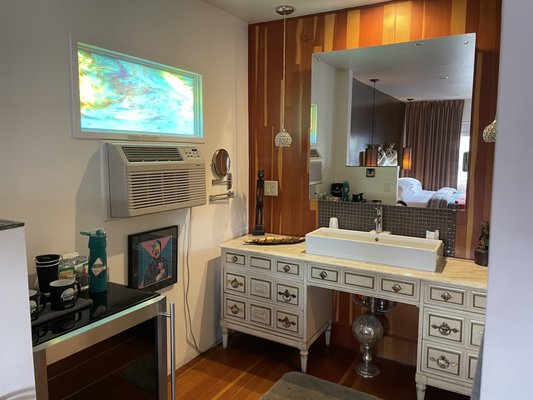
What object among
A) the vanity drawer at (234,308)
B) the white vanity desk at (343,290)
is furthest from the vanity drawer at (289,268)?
the vanity drawer at (234,308)

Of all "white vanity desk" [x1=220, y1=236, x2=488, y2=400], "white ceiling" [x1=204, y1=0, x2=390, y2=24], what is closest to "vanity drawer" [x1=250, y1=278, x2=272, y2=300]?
"white vanity desk" [x1=220, y1=236, x2=488, y2=400]

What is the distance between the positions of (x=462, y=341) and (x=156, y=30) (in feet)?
8.04

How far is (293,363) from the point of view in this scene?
279 centimetres

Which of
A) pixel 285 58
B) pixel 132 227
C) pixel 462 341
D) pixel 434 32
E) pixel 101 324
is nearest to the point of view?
pixel 101 324

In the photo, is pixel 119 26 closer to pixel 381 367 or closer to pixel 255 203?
pixel 255 203

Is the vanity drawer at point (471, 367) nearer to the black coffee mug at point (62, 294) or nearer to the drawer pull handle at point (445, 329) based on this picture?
the drawer pull handle at point (445, 329)

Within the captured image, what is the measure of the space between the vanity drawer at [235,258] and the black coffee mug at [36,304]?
1357mm

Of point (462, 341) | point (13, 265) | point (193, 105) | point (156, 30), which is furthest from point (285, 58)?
point (13, 265)

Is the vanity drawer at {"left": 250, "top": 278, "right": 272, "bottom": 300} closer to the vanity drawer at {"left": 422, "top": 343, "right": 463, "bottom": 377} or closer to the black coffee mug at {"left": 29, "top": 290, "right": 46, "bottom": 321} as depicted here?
the vanity drawer at {"left": 422, "top": 343, "right": 463, "bottom": 377}

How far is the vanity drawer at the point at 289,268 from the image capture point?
2.54m

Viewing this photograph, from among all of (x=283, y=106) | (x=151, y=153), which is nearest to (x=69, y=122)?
(x=151, y=153)

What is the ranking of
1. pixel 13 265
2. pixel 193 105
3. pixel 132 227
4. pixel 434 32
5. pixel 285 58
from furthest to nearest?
pixel 285 58 → pixel 193 105 → pixel 434 32 → pixel 132 227 → pixel 13 265

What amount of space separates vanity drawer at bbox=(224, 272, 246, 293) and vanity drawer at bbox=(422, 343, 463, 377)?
121 cm

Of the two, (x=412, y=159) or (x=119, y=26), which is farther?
(x=412, y=159)
